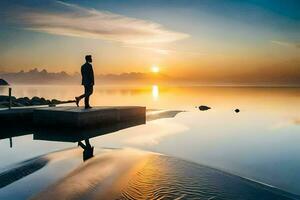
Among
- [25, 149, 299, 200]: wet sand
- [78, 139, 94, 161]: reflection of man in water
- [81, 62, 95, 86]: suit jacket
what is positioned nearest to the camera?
[25, 149, 299, 200]: wet sand

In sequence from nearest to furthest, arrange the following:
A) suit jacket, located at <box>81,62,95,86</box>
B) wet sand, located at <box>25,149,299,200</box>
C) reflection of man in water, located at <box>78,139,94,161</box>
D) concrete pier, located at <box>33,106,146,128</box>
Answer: wet sand, located at <box>25,149,299,200</box>
reflection of man in water, located at <box>78,139,94,161</box>
concrete pier, located at <box>33,106,146,128</box>
suit jacket, located at <box>81,62,95,86</box>

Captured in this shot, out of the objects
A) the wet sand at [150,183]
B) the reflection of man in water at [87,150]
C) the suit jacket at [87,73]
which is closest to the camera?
the wet sand at [150,183]

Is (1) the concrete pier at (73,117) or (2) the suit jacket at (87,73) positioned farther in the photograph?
(2) the suit jacket at (87,73)

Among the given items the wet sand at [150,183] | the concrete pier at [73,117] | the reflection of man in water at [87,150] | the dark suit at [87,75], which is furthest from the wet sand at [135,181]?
the dark suit at [87,75]

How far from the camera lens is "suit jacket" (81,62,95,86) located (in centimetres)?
2006

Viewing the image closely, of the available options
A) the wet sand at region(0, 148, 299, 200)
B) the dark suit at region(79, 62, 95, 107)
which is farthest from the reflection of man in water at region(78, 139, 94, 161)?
the dark suit at region(79, 62, 95, 107)

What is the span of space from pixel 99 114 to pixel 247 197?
14615 millimetres

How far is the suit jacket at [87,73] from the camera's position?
65.8 ft

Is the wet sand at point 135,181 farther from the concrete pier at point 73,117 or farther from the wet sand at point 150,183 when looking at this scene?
the concrete pier at point 73,117

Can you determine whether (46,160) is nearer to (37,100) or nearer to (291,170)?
(291,170)

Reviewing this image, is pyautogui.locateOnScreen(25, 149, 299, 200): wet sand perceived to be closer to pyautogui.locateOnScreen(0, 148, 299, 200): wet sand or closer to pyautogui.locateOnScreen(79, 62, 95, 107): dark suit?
pyautogui.locateOnScreen(0, 148, 299, 200): wet sand

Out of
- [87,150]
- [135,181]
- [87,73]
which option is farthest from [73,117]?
[135,181]

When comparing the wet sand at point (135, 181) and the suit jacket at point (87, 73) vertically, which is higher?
the suit jacket at point (87, 73)

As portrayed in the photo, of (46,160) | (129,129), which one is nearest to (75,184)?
(46,160)
